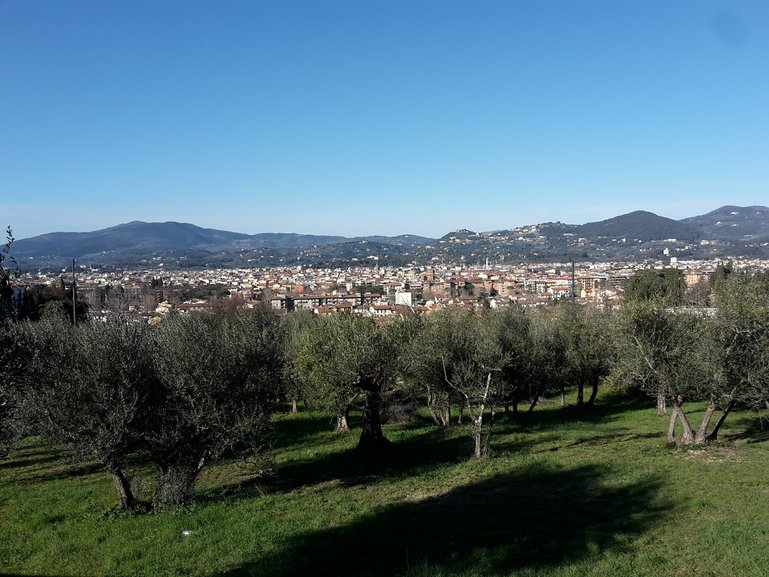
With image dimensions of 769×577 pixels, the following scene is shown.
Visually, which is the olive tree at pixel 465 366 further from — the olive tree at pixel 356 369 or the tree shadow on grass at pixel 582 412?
the tree shadow on grass at pixel 582 412

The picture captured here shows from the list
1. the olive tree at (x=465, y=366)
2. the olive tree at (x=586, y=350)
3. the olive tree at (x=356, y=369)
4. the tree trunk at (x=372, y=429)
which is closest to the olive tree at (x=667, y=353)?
the olive tree at (x=465, y=366)

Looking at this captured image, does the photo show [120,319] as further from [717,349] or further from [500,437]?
[717,349]

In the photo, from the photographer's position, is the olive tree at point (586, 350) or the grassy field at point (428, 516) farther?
the olive tree at point (586, 350)

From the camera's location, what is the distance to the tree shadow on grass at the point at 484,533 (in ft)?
31.9

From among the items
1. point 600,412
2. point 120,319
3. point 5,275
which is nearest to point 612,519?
point 5,275

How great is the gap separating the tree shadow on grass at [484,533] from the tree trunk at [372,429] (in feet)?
17.2

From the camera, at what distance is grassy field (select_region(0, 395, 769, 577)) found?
32.4ft

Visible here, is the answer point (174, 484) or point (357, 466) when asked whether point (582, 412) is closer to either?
point (357, 466)

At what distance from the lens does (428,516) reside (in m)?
12.7

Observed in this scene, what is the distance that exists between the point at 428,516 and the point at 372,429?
7488 mm

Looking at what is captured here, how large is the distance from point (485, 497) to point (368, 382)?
7.18 metres

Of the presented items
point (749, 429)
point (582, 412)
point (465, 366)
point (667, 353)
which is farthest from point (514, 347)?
point (749, 429)

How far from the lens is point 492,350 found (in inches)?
769

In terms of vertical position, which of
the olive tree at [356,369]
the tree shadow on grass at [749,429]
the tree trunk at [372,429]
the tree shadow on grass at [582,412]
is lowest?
the tree shadow on grass at [582,412]
